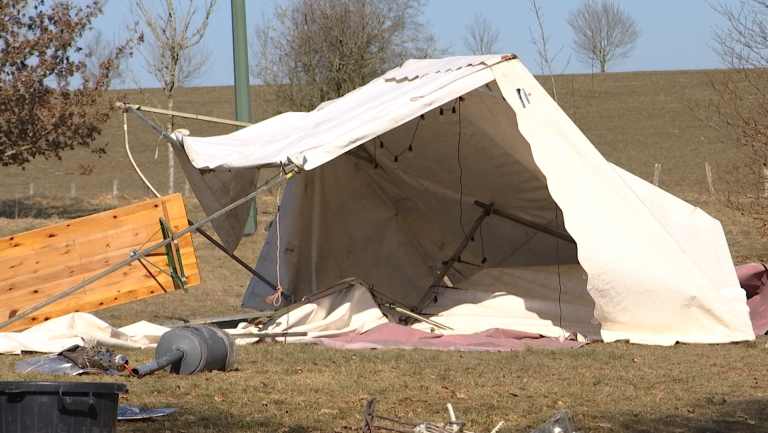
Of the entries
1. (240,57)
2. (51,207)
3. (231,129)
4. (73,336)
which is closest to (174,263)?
(73,336)

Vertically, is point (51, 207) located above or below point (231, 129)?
below

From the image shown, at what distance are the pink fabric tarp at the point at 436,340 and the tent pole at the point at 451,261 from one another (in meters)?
1.09

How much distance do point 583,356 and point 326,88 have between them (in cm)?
1301

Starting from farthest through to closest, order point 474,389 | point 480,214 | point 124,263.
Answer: point 480,214 → point 124,263 → point 474,389

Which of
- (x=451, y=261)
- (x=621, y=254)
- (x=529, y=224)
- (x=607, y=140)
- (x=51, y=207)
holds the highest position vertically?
(x=607, y=140)

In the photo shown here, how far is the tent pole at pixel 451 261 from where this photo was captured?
8930mm

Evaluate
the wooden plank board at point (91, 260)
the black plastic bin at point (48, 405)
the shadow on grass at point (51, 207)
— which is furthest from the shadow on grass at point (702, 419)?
the shadow on grass at point (51, 207)

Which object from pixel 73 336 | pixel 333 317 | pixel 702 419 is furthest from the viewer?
pixel 333 317

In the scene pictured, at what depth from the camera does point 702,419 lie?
488 centimetres

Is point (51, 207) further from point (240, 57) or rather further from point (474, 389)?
point (474, 389)

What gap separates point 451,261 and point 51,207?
14.3 meters

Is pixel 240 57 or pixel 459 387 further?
pixel 240 57

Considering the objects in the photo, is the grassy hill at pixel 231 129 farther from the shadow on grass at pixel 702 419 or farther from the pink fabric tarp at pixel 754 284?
the shadow on grass at pixel 702 419

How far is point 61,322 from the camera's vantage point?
288 inches
